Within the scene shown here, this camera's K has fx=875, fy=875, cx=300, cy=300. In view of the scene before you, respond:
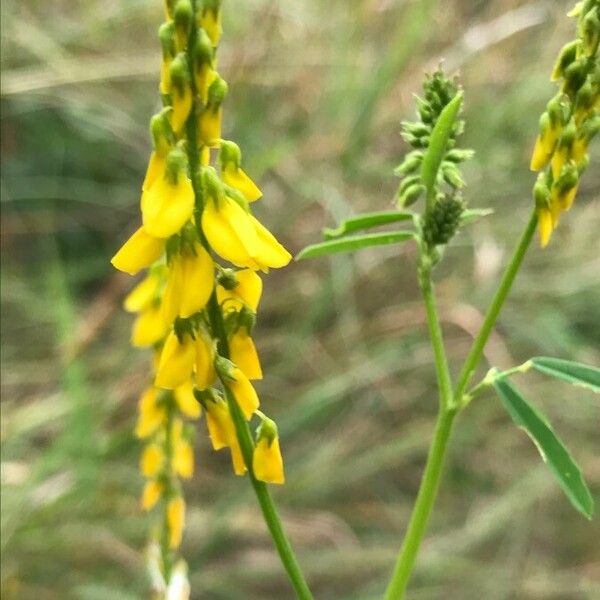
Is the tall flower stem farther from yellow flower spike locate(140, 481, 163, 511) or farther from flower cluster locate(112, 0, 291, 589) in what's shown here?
yellow flower spike locate(140, 481, 163, 511)

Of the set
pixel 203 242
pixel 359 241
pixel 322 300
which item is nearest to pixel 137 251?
pixel 203 242

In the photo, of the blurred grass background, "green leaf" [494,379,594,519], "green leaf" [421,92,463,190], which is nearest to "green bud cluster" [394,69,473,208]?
"green leaf" [421,92,463,190]

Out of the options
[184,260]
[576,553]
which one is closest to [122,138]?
[576,553]

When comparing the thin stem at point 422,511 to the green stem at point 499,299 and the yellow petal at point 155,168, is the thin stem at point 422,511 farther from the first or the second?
the yellow petal at point 155,168

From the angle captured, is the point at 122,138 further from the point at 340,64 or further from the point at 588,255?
the point at 588,255

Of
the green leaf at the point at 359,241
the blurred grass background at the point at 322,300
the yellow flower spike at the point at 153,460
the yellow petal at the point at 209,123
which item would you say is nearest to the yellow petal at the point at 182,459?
the yellow flower spike at the point at 153,460

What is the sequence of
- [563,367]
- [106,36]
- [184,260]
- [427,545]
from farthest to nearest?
[106,36]
[427,545]
[563,367]
[184,260]

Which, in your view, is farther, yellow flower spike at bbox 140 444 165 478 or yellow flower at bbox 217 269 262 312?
yellow flower spike at bbox 140 444 165 478
